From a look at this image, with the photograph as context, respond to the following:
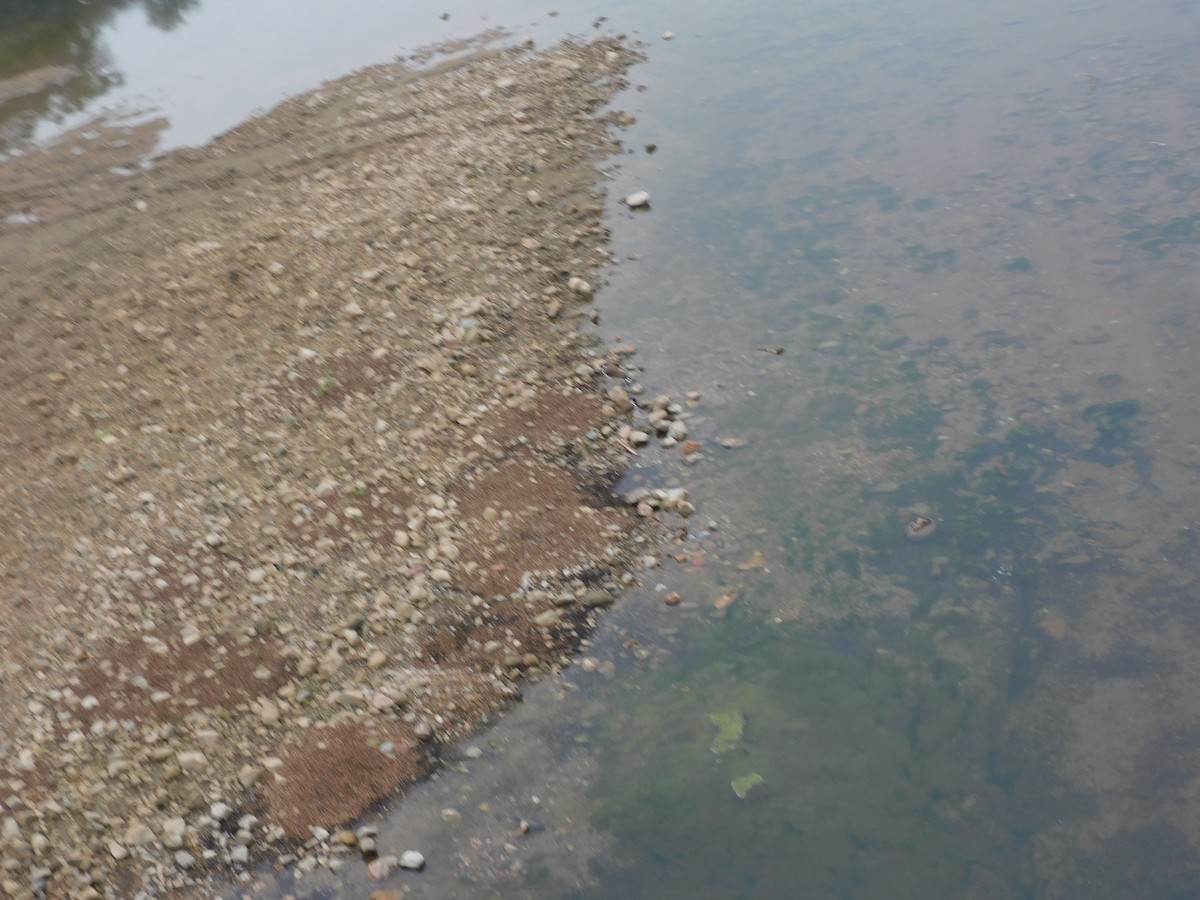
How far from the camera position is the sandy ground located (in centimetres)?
402

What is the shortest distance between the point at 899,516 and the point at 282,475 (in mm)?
2997

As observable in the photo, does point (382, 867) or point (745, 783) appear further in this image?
point (745, 783)

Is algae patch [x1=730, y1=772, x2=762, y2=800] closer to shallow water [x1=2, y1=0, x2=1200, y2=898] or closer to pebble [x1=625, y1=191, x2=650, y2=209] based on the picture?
shallow water [x1=2, y1=0, x2=1200, y2=898]

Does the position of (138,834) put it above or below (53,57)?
below

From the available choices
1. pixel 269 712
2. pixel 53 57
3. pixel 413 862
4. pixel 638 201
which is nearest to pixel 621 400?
pixel 638 201

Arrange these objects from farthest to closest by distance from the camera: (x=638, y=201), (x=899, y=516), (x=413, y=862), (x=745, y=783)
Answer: (x=638, y=201)
(x=899, y=516)
(x=745, y=783)
(x=413, y=862)

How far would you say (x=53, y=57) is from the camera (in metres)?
10.4

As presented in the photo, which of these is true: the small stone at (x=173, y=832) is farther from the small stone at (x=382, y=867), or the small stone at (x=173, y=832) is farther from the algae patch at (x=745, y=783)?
the algae patch at (x=745, y=783)

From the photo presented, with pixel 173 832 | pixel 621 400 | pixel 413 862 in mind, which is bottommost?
pixel 413 862

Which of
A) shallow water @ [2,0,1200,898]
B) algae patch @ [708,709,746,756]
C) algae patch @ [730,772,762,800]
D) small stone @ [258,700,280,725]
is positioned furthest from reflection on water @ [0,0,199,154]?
algae patch @ [730,772,762,800]

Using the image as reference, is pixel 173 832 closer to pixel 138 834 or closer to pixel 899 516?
pixel 138 834

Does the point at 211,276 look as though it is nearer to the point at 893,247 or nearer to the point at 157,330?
the point at 157,330

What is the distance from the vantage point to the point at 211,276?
21.8 ft

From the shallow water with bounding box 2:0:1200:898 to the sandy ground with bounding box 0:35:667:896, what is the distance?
1.15 ft
